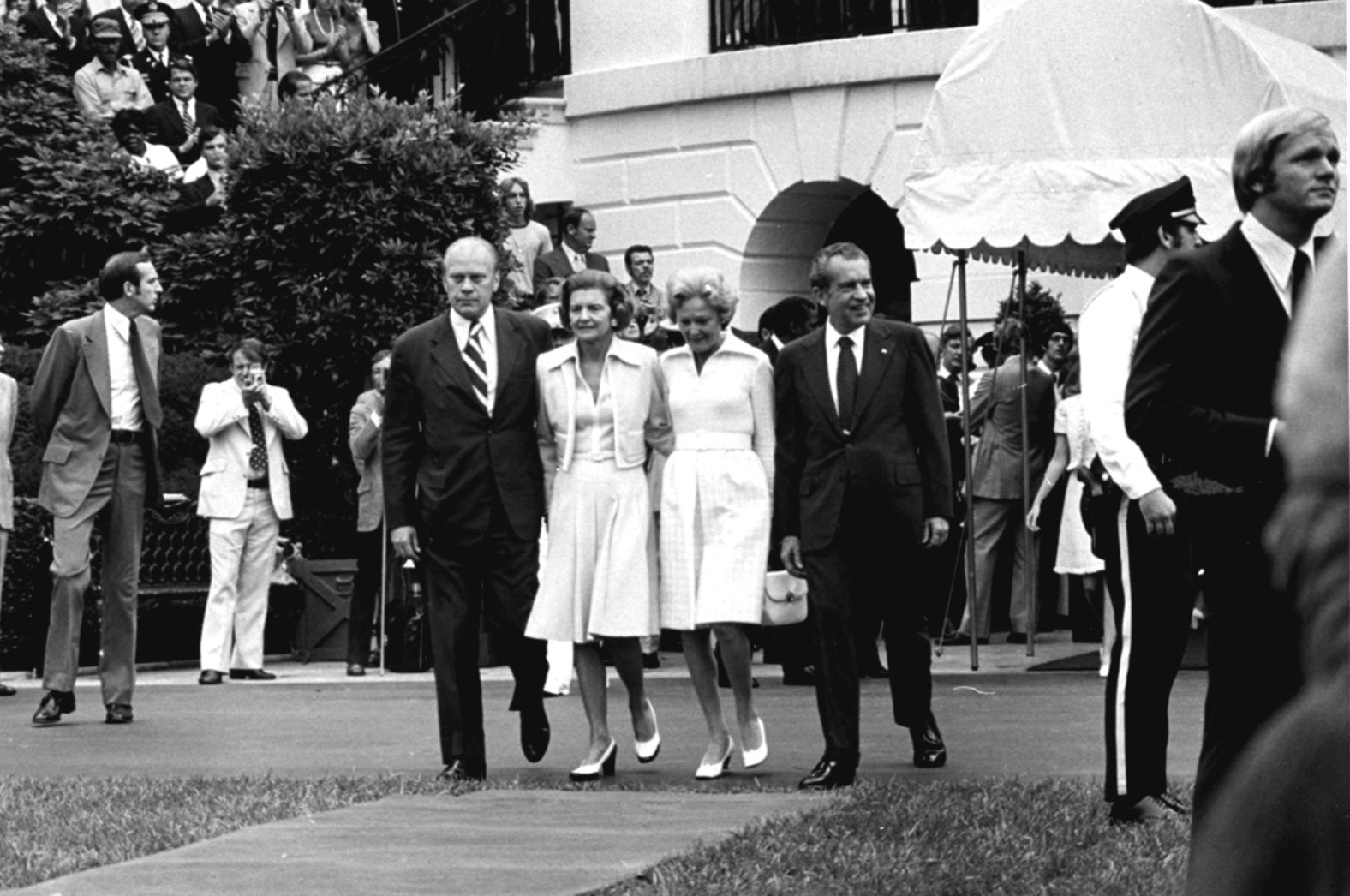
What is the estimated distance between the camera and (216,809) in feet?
28.9

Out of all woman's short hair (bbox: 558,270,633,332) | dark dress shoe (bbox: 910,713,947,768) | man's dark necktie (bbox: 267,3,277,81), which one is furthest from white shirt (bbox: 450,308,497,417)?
man's dark necktie (bbox: 267,3,277,81)

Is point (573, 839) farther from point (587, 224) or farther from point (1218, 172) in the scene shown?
point (587, 224)

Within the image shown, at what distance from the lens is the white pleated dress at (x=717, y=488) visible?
Answer: 9.98 m

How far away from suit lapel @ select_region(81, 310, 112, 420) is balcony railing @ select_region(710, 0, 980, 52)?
11.8 meters

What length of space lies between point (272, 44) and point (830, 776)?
1644 cm

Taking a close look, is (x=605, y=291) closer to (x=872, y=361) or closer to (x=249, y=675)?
(x=872, y=361)

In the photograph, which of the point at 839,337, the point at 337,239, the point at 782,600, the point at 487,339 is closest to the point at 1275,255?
the point at 839,337

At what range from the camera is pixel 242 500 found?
16.3m

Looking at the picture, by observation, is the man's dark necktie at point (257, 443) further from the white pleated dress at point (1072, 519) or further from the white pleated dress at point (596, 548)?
the white pleated dress at point (596, 548)

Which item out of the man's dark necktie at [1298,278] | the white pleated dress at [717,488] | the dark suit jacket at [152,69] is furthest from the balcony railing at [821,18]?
the man's dark necktie at [1298,278]

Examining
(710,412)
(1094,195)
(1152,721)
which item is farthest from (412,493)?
(1094,195)

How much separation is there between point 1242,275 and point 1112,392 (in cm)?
191

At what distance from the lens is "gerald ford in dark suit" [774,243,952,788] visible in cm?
978

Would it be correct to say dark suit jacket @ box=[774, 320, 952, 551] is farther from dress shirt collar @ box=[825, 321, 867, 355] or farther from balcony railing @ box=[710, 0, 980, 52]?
balcony railing @ box=[710, 0, 980, 52]
